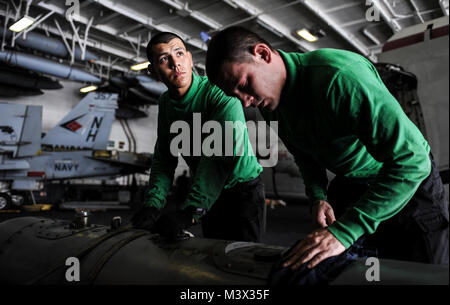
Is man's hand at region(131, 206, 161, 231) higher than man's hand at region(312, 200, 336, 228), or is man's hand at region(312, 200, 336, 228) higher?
man's hand at region(312, 200, 336, 228)

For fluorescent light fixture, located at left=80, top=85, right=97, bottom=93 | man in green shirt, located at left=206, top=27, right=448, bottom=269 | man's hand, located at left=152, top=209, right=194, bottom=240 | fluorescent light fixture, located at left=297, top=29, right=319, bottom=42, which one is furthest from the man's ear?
fluorescent light fixture, located at left=80, top=85, right=97, bottom=93

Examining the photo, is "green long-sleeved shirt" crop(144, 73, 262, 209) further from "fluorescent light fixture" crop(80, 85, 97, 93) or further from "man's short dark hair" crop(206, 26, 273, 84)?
"fluorescent light fixture" crop(80, 85, 97, 93)

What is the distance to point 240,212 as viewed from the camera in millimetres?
1447

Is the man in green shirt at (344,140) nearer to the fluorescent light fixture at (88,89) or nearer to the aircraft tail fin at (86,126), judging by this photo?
the aircraft tail fin at (86,126)

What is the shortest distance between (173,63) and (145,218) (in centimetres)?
70

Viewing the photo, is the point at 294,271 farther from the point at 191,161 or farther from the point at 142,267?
the point at 191,161

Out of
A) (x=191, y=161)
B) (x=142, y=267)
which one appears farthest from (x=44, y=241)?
(x=191, y=161)

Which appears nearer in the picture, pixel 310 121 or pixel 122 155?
pixel 310 121

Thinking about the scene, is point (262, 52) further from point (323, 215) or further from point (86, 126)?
point (86, 126)

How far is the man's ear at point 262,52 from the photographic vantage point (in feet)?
2.84

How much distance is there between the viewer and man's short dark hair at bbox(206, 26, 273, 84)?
85cm

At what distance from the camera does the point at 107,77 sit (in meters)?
10.3

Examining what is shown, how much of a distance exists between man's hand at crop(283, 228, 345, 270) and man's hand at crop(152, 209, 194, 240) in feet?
1.49

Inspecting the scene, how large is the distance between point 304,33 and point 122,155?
18.3 feet
